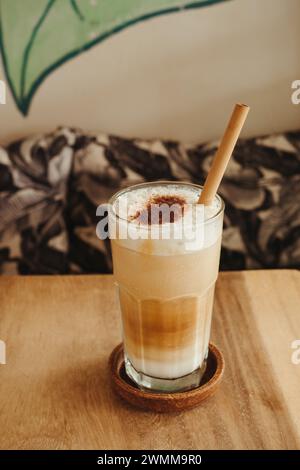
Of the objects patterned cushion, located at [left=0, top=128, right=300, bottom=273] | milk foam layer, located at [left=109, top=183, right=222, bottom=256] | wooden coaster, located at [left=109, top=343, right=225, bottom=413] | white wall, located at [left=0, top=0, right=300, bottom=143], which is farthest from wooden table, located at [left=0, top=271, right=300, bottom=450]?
white wall, located at [left=0, top=0, right=300, bottom=143]

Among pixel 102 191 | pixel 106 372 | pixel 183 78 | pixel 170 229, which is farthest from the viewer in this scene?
pixel 183 78

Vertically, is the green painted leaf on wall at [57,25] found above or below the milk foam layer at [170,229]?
above

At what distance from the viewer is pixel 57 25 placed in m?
2.04

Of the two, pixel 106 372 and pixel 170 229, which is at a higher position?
pixel 170 229

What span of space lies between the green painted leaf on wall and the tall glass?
1.17 m

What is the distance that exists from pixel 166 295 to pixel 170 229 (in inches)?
5.1

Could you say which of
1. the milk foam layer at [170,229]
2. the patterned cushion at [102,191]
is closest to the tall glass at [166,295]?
the milk foam layer at [170,229]

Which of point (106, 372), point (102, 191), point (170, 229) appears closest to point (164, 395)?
point (106, 372)

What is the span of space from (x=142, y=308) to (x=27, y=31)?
1435mm

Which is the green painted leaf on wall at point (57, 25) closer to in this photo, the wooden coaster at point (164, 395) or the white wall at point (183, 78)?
the white wall at point (183, 78)

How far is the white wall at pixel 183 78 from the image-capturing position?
2061 millimetres

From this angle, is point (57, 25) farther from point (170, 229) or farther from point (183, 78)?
point (170, 229)

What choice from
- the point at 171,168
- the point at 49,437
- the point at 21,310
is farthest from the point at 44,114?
the point at 49,437

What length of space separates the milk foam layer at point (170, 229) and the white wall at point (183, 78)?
1.21 meters
